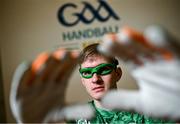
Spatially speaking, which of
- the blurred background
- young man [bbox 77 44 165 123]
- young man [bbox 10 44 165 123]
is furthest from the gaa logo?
young man [bbox 10 44 165 123]

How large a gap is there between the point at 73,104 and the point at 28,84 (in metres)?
0.15

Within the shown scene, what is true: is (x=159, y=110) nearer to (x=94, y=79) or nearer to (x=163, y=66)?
(x=163, y=66)

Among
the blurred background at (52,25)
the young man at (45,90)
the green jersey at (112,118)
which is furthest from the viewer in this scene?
the blurred background at (52,25)

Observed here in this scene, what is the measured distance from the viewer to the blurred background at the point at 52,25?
316 centimetres

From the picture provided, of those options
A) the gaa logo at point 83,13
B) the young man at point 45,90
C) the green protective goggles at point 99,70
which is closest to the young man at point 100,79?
the green protective goggles at point 99,70

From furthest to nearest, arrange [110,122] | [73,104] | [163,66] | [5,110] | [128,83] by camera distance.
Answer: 1. [5,110]
2. [128,83]
3. [110,122]
4. [73,104]
5. [163,66]

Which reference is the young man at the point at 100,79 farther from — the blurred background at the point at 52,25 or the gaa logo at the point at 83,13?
the gaa logo at the point at 83,13

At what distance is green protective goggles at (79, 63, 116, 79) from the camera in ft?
4.00

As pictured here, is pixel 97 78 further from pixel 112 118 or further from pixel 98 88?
pixel 112 118

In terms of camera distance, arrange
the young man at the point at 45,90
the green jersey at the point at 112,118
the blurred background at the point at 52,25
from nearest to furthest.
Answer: the young man at the point at 45,90, the green jersey at the point at 112,118, the blurred background at the point at 52,25

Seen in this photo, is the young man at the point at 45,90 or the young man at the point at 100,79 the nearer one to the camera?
the young man at the point at 45,90

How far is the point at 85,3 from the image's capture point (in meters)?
3.20

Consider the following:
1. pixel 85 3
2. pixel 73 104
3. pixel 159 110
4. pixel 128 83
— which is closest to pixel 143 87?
pixel 159 110

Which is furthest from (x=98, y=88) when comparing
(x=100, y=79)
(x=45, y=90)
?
(x=45, y=90)
